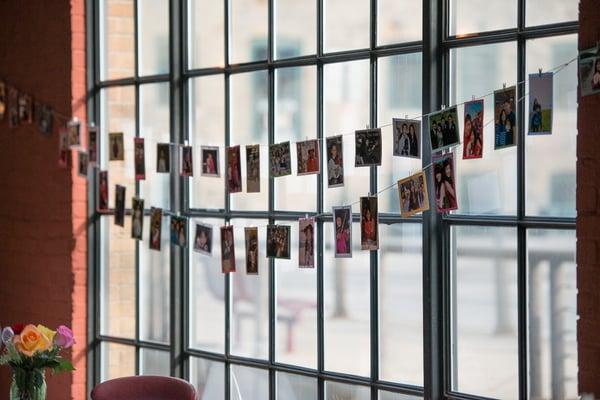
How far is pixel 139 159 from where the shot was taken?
5.31 m

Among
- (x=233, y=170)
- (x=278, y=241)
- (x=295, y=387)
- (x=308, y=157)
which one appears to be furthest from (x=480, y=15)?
(x=295, y=387)

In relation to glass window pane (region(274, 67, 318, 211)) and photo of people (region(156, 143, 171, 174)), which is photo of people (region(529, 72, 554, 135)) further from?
photo of people (region(156, 143, 171, 174))

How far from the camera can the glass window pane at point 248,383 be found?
15.9 feet

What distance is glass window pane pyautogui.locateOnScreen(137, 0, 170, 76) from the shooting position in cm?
536

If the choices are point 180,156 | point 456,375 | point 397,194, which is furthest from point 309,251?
point 180,156

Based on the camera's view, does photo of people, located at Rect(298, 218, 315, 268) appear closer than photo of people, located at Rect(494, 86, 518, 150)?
No

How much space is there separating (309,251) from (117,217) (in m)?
1.53

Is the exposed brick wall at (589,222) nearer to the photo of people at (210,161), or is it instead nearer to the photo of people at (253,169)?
the photo of people at (253,169)

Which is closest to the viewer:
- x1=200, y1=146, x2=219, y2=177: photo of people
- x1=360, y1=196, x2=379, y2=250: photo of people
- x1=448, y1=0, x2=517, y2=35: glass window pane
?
x1=448, y1=0, x2=517, y2=35: glass window pane

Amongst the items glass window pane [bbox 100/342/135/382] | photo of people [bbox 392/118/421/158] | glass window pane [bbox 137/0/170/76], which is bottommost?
glass window pane [bbox 100/342/135/382]

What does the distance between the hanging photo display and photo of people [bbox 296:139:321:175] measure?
0.20ft

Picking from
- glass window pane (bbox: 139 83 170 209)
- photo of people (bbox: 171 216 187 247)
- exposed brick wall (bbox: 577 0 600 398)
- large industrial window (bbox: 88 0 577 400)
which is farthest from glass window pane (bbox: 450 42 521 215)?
glass window pane (bbox: 139 83 170 209)

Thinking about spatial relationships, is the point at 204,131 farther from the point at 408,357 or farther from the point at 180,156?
the point at 408,357

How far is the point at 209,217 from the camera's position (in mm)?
5082
